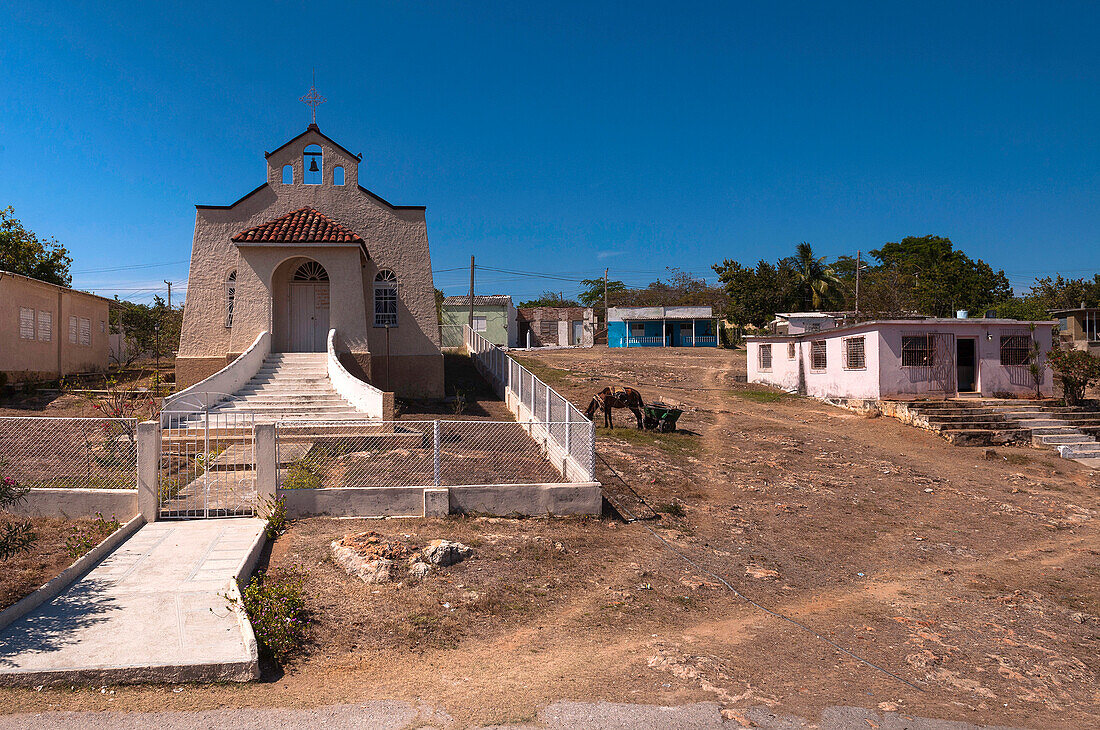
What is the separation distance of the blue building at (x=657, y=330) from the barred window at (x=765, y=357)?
18489mm

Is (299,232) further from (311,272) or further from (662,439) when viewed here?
(662,439)

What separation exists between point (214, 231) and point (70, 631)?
52.6 feet

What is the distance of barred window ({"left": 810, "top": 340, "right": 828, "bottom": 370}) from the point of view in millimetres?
22355

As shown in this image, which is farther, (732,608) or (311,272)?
(311,272)

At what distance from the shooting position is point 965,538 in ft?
32.7

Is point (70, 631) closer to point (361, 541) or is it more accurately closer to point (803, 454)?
point (361, 541)

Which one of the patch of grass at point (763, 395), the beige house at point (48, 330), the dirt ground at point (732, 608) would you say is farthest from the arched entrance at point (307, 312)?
the patch of grass at point (763, 395)

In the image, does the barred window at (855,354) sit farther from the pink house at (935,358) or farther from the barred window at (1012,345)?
the barred window at (1012,345)

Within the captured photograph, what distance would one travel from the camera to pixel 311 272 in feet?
61.5

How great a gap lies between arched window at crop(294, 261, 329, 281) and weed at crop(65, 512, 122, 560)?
444 inches

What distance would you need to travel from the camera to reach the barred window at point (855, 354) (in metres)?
20.2

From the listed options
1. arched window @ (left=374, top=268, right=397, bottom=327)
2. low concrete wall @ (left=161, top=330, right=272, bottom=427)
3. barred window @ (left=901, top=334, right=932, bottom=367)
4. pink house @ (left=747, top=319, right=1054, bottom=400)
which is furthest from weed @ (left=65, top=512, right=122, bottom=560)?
barred window @ (left=901, top=334, right=932, bottom=367)

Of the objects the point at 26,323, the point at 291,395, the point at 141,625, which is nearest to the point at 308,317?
the point at 291,395

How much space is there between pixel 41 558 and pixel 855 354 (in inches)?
820
